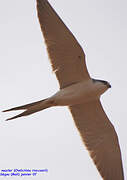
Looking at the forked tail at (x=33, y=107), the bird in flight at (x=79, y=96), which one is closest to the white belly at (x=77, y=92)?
the bird in flight at (x=79, y=96)

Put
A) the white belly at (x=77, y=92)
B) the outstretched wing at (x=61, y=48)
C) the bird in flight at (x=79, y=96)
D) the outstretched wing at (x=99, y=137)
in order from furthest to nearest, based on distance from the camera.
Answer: the outstretched wing at (x=99, y=137), the white belly at (x=77, y=92), the bird in flight at (x=79, y=96), the outstretched wing at (x=61, y=48)

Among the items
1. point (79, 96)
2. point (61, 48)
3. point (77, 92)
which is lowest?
point (79, 96)

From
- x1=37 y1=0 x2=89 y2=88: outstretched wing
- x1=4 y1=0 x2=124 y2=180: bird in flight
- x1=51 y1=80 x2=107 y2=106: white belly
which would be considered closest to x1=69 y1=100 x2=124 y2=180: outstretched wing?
x1=4 y1=0 x2=124 y2=180: bird in flight

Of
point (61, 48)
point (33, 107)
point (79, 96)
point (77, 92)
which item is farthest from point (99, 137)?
point (61, 48)

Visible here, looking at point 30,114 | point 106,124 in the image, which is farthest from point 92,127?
point 30,114

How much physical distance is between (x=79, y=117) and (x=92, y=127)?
418mm

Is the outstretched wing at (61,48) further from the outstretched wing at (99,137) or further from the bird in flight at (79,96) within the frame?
the outstretched wing at (99,137)

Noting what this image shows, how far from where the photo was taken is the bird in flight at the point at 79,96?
856 cm

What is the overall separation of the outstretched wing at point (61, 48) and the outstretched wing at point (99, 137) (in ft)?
2.91

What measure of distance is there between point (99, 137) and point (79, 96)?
131 centimetres

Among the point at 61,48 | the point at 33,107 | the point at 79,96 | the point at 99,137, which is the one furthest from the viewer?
the point at 99,137

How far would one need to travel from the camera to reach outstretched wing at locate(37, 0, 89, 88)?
8.40 metres

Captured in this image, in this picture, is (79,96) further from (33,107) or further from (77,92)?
(33,107)

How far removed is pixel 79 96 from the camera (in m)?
9.30
